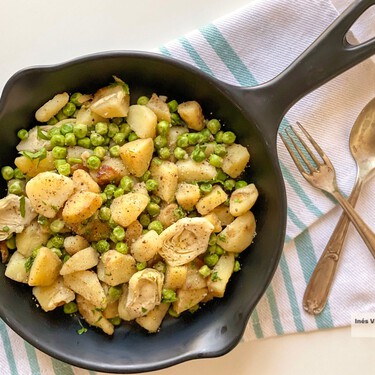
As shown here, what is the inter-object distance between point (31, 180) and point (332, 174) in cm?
110

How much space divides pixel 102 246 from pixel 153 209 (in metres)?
0.21

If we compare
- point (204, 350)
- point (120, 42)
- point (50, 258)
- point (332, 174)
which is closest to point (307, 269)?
point (332, 174)

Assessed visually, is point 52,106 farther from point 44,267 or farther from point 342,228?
point 342,228

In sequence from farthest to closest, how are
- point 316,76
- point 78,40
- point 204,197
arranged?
point 78,40 → point 204,197 → point 316,76

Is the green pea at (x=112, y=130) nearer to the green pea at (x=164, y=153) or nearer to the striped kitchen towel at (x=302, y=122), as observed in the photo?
the green pea at (x=164, y=153)

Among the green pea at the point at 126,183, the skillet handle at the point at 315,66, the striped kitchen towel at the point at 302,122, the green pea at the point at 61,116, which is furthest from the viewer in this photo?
the striped kitchen towel at the point at 302,122

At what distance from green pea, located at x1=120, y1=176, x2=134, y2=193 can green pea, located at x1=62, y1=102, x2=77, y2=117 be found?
307 millimetres

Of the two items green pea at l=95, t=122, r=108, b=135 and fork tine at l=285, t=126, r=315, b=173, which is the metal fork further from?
green pea at l=95, t=122, r=108, b=135

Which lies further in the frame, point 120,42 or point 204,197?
point 120,42

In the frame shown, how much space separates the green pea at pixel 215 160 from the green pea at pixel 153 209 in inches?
9.5

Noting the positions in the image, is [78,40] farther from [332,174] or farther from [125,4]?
[332,174]

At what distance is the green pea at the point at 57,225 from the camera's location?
6.70ft

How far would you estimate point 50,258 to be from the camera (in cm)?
204

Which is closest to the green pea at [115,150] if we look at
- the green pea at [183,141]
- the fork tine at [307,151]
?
the green pea at [183,141]
